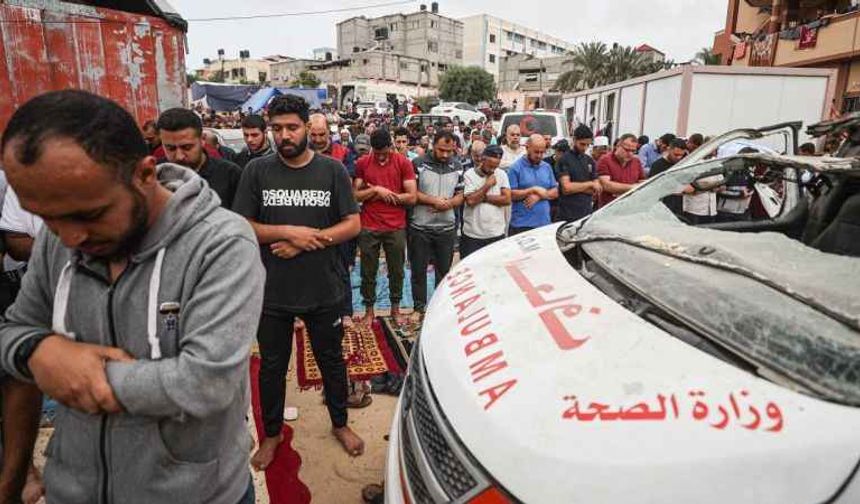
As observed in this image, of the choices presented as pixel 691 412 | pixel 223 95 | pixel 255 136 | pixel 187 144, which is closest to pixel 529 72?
pixel 223 95

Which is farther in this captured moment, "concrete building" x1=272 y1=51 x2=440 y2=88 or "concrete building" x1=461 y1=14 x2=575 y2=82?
"concrete building" x1=461 y1=14 x2=575 y2=82

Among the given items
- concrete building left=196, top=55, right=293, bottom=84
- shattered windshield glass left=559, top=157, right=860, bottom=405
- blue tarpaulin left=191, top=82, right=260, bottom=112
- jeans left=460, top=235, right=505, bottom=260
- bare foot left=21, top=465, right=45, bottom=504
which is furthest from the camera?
concrete building left=196, top=55, right=293, bottom=84

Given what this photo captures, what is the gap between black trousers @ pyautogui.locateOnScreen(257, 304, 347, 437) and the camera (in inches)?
112

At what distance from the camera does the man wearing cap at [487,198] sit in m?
5.05

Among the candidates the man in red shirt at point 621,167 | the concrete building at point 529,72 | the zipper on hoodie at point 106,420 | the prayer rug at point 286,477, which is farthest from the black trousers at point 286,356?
the concrete building at point 529,72

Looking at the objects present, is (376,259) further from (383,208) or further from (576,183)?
(576,183)

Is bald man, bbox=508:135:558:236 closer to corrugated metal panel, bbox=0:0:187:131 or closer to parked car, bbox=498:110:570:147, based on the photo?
corrugated metal panel, bbox=0:0:187:131

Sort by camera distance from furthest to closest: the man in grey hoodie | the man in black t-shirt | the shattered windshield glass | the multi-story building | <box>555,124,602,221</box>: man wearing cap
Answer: the multi-story building < <box>555,124,602,221</box>: man wearing cap < the man in black t-shirt < the shattered windshield glass < the man in grey hoodie

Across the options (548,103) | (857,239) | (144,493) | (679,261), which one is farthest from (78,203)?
(548,103)

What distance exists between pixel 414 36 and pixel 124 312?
7029cm

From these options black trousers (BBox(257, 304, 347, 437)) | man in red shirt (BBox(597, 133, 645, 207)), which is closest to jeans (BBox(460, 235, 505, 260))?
man in red shirt (BBox(597, 133, 645, 207))

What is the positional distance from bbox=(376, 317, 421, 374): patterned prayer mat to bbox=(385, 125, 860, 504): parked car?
7.27 ft

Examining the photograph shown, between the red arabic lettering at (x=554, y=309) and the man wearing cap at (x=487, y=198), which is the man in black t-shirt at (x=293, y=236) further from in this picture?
the man wearing cap at (x=487, y=198)

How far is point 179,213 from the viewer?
4.06 ft
